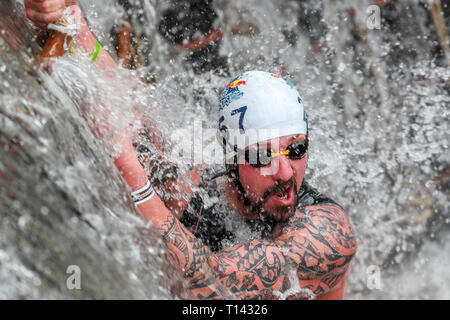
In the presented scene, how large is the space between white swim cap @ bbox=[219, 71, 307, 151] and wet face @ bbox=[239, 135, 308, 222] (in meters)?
0.06

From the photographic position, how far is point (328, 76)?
518 cm

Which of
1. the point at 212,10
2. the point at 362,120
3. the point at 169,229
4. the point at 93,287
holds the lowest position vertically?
the point at 362,120

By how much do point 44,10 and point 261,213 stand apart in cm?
162

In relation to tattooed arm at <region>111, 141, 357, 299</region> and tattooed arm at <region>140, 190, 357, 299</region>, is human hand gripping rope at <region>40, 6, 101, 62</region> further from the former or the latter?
tattooed arm at <region>140, 190, 357, 299</region>

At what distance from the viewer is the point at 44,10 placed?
1.62 m

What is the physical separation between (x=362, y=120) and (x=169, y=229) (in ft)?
12.1

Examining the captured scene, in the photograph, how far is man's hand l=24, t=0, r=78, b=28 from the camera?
1.62 metres

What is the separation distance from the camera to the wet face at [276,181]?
239 cm
